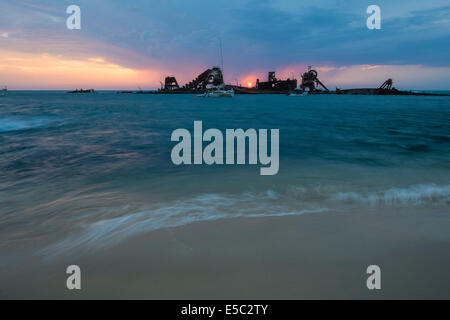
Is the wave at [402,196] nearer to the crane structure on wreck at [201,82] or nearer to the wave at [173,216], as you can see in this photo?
the wave at [173,216]

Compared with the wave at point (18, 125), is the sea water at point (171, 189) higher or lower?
lower

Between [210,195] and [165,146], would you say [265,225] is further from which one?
[165,146]

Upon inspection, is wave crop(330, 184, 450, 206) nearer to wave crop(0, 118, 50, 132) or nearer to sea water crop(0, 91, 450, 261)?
sea water crop(0, 91, 450, 261)

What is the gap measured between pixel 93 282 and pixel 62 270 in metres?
0.61

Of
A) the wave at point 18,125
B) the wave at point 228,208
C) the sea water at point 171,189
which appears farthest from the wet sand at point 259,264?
the wave at point 18,125

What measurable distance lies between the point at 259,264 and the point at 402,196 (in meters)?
4.72

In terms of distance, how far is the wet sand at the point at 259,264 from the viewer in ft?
9.41

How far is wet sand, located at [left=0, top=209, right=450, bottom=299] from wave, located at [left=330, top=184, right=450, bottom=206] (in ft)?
3.76

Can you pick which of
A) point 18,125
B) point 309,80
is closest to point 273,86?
point 309,80

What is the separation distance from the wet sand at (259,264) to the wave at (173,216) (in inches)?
10.2

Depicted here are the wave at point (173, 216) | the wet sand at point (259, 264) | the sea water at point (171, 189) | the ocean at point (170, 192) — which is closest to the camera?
the wet sand at point (259, 264)

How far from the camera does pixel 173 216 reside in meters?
4.87

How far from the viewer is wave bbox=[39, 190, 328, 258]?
3967 millimetres

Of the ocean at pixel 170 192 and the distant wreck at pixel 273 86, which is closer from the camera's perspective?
the ocean at pixel 170 192
